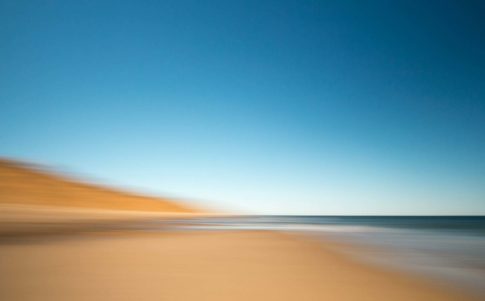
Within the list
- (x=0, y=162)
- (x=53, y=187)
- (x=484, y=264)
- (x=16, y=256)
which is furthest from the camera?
(x=53, y=187)

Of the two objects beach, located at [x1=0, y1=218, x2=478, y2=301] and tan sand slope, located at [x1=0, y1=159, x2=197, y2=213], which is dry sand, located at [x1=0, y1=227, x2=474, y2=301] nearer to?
beach, located at [x1=0, y1=218, x2=478, y2=301]

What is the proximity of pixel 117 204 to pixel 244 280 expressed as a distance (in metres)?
80.9

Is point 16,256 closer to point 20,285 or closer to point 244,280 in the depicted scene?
point 20,285

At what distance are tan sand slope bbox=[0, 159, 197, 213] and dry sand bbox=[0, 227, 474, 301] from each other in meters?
34.3

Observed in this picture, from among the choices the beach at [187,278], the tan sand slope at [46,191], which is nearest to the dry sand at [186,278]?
the beach at [187,278]

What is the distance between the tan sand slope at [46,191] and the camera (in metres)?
42.5

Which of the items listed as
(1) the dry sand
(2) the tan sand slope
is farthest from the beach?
(2) the tan sand slope

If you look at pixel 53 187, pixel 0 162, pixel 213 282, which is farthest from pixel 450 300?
pixel 53 187

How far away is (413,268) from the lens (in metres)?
7.00

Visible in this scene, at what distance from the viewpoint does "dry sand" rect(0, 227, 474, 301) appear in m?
3.93

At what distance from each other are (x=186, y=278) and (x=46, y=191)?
51.4m

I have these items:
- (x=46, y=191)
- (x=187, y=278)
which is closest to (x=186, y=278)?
(x=187, y=278)

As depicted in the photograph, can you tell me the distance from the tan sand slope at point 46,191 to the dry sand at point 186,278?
112ft

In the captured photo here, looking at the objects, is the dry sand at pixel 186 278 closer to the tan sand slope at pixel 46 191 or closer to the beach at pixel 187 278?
the beach at pixel 187 278
